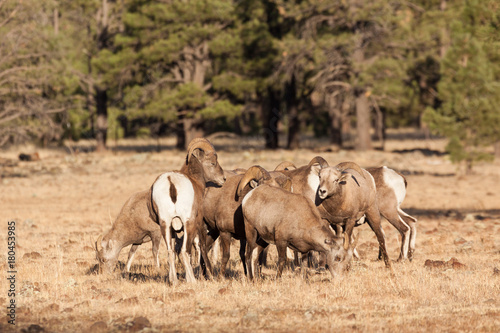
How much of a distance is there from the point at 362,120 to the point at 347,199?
3373cm

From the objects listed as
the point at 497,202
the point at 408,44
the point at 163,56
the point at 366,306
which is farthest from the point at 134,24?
A: the point at 366,306

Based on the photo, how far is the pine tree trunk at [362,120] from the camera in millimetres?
43750

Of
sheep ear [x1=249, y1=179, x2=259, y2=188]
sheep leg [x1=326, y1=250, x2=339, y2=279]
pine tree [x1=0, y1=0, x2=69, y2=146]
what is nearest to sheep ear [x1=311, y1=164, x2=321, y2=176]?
sheep ear [x1=249, y1=179, x2=259, y2=188]

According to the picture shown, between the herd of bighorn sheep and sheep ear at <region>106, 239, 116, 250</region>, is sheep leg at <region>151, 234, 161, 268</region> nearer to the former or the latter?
the herd of bighorn sheep

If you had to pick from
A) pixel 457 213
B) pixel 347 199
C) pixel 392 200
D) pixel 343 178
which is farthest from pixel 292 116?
pixel 343 178

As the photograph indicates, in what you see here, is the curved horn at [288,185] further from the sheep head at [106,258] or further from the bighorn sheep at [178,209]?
the sheep head at [106,258]

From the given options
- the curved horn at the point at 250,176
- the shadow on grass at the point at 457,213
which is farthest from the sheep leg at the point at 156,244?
the shadow on grass at the point at 457,213

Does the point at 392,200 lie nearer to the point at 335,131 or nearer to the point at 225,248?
the point at 225,248

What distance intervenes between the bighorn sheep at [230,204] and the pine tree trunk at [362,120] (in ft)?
108

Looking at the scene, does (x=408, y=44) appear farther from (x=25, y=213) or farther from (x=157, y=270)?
(x=157, y=270)

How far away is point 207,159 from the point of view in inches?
437

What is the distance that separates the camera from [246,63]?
43.2m

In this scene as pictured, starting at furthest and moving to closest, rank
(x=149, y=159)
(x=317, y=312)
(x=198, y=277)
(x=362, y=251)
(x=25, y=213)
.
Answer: (x=149, y=159), (x=25, y=213), (x=362, y=251), (x=198, y=277), (x=317, y=312)

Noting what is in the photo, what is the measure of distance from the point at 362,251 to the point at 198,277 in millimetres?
4332
